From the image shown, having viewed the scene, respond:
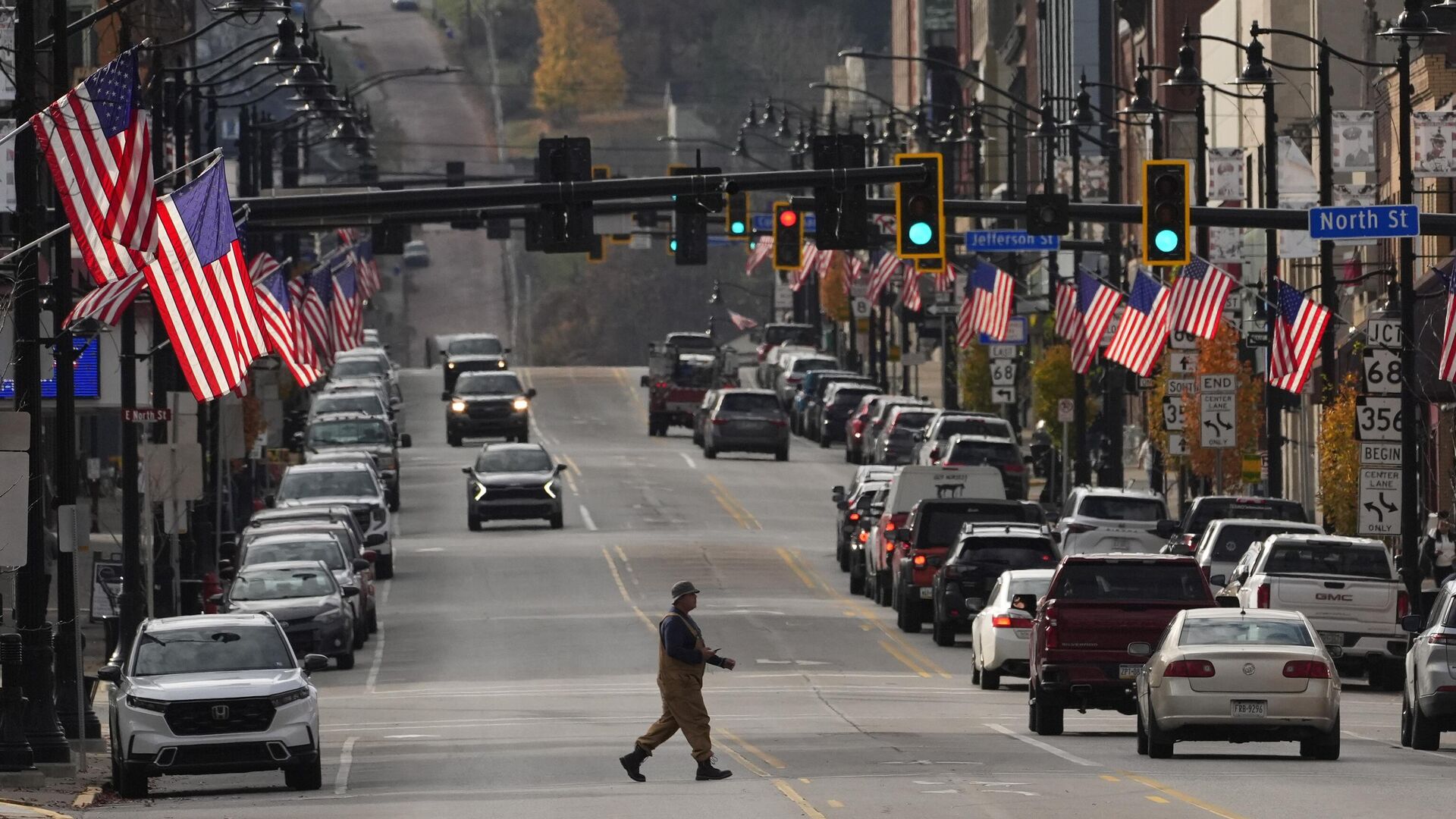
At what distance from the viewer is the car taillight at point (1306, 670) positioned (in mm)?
23531

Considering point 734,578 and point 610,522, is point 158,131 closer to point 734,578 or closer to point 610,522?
point 734,578

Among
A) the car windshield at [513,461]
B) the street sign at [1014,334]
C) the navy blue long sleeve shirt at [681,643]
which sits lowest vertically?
the navy blue long sleeve shirt at [681,643]

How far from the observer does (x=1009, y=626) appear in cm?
3228

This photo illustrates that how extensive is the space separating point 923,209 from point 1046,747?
796 centimetres

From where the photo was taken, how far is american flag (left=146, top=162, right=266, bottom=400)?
26.0 meters

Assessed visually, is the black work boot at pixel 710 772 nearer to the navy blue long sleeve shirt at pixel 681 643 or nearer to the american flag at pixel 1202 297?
the navy blue long sleeve shirt at pixel 681 643

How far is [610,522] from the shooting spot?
2435 inches

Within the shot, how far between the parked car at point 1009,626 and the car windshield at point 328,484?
21.1 m

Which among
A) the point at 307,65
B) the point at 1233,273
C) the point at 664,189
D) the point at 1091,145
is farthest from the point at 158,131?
the point at 1091,145

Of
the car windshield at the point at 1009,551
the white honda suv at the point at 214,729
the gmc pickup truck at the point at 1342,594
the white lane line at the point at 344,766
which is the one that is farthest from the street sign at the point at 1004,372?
the white honda suv at the point at 214,729

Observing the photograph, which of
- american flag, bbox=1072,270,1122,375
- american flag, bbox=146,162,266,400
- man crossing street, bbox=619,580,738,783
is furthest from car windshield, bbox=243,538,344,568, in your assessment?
man crossing street, bbox=619,580,738,783

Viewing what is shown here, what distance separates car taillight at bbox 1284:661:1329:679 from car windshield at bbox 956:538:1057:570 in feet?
44.4

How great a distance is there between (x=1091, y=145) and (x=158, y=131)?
6825 cm

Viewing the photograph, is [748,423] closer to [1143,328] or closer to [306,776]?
[1143,328]
